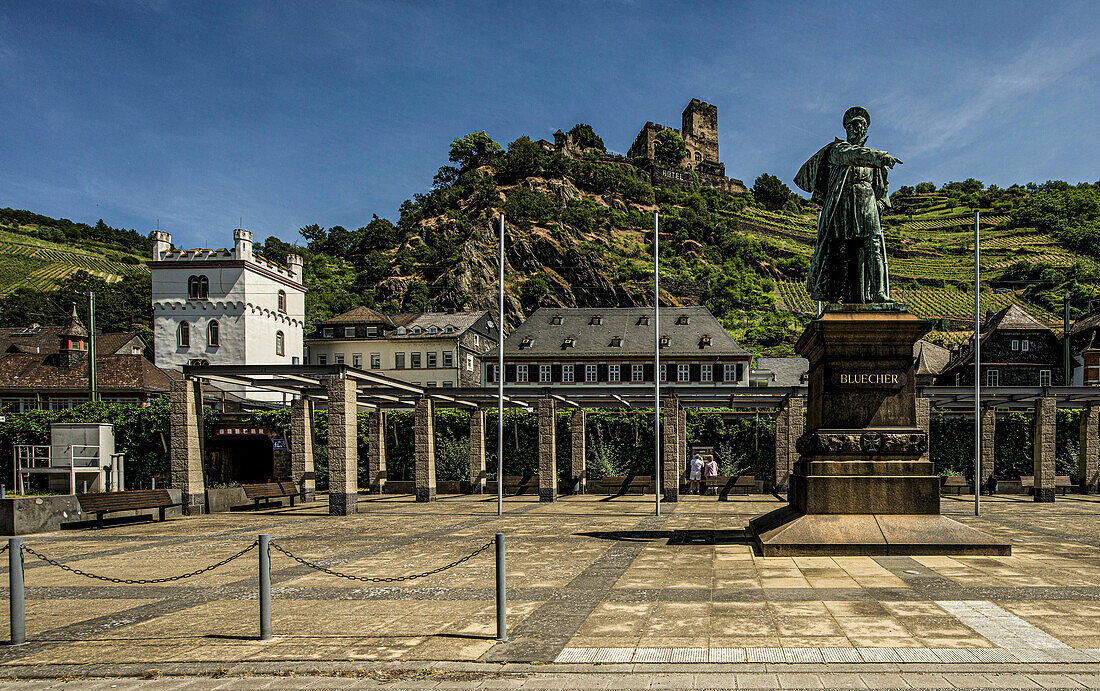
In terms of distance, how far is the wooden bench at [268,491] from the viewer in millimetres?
22781

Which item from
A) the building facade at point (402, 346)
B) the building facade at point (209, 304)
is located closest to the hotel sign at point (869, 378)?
the building facade at point (209, 304)

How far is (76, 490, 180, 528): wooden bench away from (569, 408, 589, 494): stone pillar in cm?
1469

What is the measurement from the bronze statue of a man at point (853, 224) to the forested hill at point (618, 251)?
83982 millimetres

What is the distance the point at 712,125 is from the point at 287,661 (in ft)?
669

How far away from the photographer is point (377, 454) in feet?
104

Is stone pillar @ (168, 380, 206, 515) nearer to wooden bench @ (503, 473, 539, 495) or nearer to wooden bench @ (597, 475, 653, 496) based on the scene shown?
wooden bench @ (503, 473, 539, 495)

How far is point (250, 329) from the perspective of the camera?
64.1 m

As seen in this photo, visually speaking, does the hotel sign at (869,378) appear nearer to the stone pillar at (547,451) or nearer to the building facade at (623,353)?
the stone pillar at (547,451)

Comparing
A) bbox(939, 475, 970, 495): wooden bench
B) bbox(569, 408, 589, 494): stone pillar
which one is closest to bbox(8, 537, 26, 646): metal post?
bbox(569, 408, 589, 494): stone pillar

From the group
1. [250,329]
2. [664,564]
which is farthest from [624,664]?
[250,329]

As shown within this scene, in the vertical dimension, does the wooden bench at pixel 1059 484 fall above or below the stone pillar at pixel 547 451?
below

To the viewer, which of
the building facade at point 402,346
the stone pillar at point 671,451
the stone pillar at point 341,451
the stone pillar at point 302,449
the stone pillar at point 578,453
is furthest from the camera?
the building facade at point 402,346

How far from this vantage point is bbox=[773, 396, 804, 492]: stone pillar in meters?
28.1

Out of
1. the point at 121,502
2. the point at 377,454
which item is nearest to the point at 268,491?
the point at 121,502
